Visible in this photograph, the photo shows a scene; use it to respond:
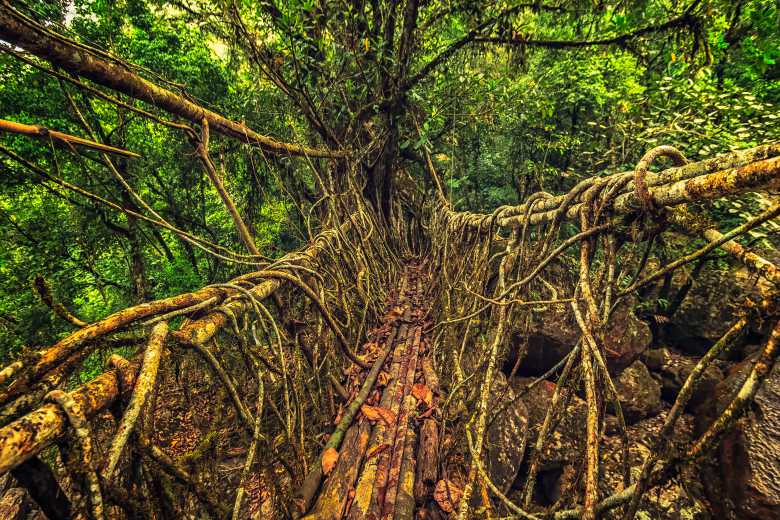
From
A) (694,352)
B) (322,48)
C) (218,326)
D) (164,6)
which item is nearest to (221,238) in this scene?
(164,6)

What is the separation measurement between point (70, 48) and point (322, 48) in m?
2.84

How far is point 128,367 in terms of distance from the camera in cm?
81

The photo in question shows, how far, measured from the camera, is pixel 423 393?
2193 mm

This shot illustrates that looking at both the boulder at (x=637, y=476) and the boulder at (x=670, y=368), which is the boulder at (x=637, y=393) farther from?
the boulder at (x=670, y=368)

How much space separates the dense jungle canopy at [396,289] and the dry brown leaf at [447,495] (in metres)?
0.02

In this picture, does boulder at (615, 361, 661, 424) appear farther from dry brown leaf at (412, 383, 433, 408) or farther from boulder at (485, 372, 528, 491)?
dry brown leaf at (412, 383, 433, 408)

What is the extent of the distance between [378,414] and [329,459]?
414mm

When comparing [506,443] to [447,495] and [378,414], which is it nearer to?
[447,495]

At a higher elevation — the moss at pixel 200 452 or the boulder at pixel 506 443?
the moss at pixel 200 452

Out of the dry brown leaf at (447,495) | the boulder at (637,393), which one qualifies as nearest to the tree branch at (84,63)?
the dry brown leaf at (447,495)

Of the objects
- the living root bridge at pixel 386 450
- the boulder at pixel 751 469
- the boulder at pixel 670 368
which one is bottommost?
the boulder at pixel 670 368

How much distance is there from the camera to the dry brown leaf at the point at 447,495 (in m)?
1.48

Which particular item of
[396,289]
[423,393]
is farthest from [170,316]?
[396,289]

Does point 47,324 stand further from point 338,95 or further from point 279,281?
point 338,95
